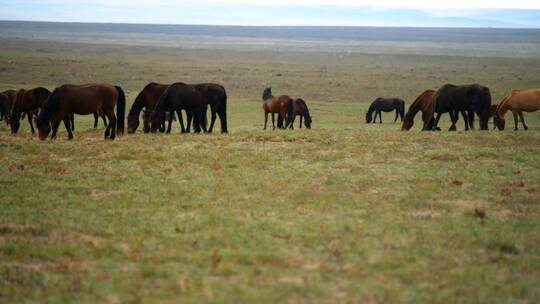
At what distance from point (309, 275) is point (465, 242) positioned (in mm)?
2368

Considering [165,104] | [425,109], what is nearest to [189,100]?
[165,104]

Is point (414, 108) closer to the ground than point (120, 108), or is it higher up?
closer to the ground

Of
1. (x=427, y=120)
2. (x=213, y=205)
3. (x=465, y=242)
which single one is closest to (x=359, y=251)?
(x=465, y=242)

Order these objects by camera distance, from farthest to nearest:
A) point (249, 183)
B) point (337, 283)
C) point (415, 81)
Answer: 1. point (415, 81)
2. point (249, 183)
3. point (337, 283)

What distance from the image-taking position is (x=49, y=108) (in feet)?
54.9

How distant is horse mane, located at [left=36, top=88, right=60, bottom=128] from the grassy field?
24.7 inches

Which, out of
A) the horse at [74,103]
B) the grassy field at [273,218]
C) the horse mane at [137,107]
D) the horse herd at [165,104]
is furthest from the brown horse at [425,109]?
the horse at [74,103]

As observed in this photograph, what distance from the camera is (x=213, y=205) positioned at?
33.6ft

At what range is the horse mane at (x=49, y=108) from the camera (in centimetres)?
1662

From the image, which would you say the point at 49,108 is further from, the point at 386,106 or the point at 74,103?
the point at 386,106

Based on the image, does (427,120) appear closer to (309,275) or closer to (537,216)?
(537,216)

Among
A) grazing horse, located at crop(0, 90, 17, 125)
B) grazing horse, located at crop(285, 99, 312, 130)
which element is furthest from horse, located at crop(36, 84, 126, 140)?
grazing horse, located at crop(0, 90, 17, 125)

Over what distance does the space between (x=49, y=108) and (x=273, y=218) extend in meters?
9.33

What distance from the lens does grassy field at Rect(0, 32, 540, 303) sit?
6906 millimetres
